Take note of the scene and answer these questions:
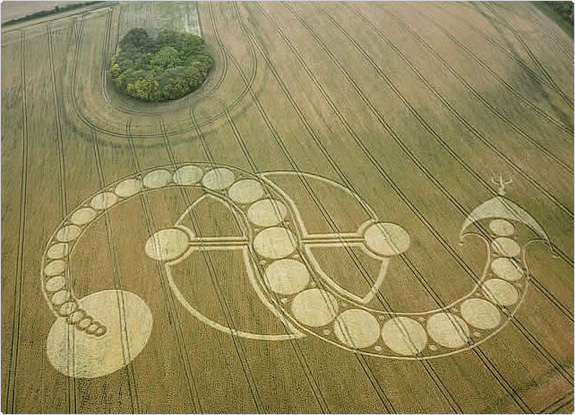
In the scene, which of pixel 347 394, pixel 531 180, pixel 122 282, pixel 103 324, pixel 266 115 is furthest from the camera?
pixel 266 115

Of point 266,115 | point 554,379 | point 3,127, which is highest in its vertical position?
point 554,379

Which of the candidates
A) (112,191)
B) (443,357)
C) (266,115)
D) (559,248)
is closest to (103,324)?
(112,191)

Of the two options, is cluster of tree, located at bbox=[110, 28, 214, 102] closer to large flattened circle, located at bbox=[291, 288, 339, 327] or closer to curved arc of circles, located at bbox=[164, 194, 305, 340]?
curved arc of circles, located at bbox=[164, 194, 305, 340]

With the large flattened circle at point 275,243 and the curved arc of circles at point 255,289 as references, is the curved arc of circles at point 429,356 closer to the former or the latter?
the curved arc of circles at point 255,289

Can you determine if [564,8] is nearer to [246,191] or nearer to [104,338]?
[246,191]

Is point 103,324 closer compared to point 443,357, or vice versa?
point 443,357

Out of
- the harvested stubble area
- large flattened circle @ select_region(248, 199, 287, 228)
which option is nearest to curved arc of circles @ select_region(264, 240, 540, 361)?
the harvested stubble area

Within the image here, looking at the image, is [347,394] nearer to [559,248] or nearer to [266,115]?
[559,248]
